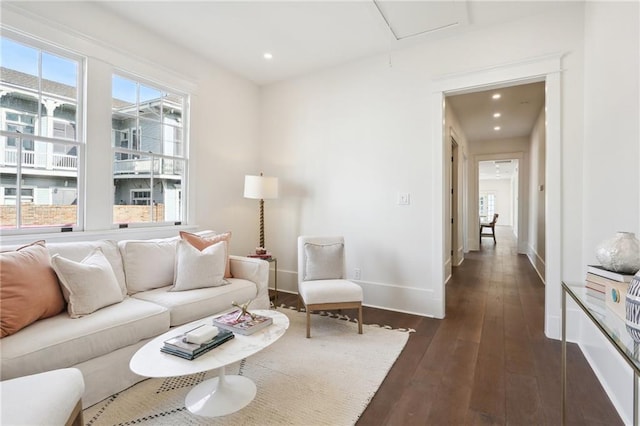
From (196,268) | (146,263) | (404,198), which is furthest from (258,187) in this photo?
(404,198)

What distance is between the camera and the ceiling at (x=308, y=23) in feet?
8.52

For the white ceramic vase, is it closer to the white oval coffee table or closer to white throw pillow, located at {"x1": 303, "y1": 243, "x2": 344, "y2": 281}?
the white oval coffee table

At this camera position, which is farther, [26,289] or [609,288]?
[26,289]

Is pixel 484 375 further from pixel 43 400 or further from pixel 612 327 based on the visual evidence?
pixel 43 400

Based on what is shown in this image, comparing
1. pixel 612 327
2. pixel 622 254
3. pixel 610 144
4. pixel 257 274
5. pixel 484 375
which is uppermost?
pixel 610 144

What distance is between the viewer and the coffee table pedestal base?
1.67 meters

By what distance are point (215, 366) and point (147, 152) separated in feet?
8.15

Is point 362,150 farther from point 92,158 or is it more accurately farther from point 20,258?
point 20,258

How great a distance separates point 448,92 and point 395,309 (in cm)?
240

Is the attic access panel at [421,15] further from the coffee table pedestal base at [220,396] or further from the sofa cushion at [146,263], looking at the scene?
the coffee table pedestal base at [220,396]

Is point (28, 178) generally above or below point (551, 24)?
below

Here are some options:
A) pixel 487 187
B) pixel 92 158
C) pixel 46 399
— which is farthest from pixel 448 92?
pixel 487 187

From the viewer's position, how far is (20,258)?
5.83 ft

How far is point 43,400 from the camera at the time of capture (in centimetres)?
111
